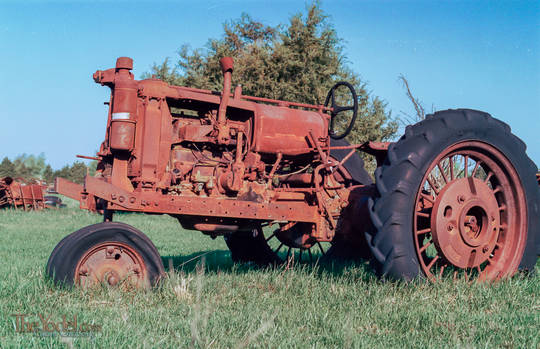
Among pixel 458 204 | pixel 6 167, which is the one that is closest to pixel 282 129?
pixel 458 204

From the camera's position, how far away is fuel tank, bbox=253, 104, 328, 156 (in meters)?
4.59

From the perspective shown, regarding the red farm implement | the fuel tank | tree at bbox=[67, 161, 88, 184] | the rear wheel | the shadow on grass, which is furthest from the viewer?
tree at bbox=[67, 161, 88, 184]

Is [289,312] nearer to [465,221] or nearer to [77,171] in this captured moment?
[465,221]

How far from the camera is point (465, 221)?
13.2ft

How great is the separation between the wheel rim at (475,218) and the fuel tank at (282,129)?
1336mm

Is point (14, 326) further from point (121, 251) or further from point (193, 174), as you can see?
point (193, 174)

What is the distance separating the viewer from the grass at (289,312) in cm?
246

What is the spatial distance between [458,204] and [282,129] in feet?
5.86

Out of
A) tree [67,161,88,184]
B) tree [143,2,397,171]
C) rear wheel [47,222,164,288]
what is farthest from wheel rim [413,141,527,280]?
tree [67,161,88,184]

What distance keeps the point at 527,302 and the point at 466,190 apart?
100 cm

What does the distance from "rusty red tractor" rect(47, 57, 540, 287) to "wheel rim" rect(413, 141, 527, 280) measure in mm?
10

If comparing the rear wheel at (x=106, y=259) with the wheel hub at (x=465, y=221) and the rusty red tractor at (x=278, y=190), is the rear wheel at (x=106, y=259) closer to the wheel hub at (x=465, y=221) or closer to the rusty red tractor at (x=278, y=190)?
the rusty red tractor at (x=278, y=190)

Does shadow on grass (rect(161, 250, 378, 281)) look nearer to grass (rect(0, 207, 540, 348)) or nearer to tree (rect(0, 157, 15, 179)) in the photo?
grass (rect(0, 207, 540, 348))

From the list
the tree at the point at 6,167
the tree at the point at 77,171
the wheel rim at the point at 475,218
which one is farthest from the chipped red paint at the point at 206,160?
the tree at the point at 6,167
